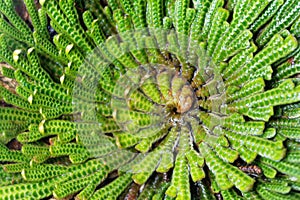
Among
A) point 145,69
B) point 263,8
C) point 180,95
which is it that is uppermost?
point 263,8

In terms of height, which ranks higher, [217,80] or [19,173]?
[217,80]

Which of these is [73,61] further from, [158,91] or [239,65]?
[239,65]

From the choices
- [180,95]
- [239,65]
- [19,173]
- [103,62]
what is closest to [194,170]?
[180,95]

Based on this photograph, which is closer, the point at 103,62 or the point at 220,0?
the point at 220,0

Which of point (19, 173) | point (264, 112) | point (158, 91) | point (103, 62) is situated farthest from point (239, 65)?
Answer: point (19, 173)

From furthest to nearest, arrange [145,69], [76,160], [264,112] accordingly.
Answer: [145,69] → [76,160] → [264,112]

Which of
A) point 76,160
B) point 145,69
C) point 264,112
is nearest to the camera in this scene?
point 264,112
